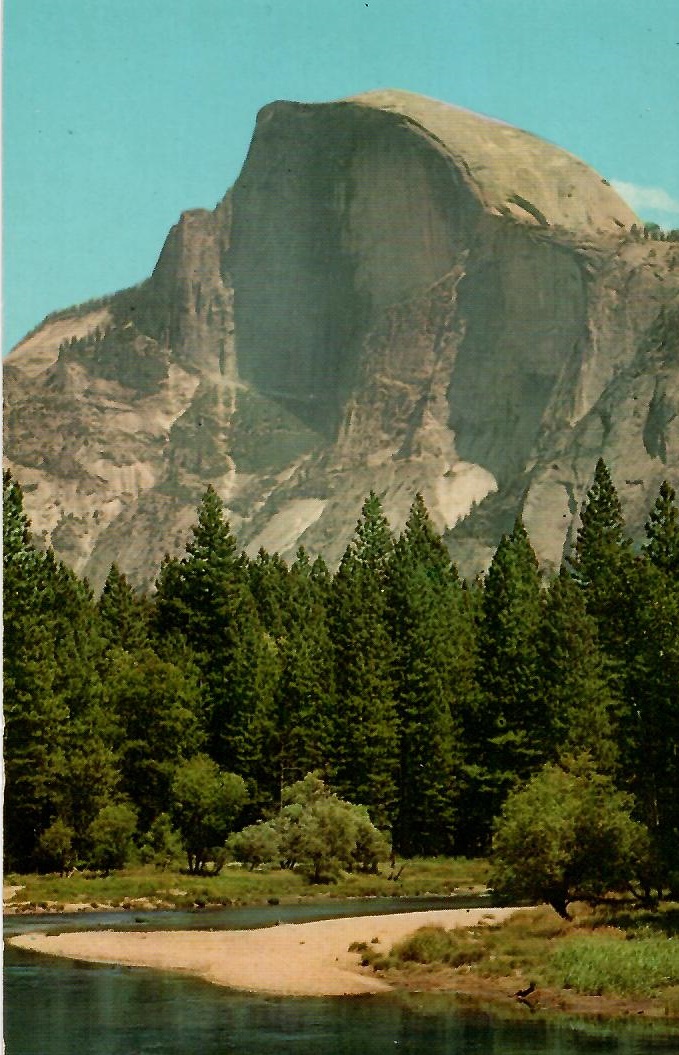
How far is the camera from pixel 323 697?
99.2 meters

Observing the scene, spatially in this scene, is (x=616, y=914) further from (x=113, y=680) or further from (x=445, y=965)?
(x=113, y=680)

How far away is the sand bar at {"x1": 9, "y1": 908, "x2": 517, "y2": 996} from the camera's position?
2072 inches

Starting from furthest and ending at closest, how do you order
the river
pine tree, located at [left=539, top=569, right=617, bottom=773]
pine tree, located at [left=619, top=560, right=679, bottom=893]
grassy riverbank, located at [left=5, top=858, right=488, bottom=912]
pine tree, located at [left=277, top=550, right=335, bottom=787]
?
pine tree, located at [left=277, top=550, right=335, bottom=787], pine tree, located at [left=539, top=569, right=617, bottom=773], grassy riverbank, located at [left=5, top=858, right=488, bottom=912], pine tree, located at [left=619, top=560, right=679, bottom=893], the river

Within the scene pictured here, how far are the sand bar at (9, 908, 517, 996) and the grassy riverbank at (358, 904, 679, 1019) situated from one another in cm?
142

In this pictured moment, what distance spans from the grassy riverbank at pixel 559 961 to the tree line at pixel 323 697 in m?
15.3

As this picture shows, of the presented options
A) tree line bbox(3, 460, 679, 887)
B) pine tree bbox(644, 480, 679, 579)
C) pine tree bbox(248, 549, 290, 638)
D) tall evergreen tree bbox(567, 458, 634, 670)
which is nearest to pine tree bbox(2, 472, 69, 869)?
tree line bbox(3, 460, 679, 887)

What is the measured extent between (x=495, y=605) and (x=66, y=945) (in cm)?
4631

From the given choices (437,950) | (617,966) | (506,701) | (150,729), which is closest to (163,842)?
(150,729)

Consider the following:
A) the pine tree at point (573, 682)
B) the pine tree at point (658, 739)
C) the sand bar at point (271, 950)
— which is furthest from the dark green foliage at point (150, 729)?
the pine tree at point (658, 739)

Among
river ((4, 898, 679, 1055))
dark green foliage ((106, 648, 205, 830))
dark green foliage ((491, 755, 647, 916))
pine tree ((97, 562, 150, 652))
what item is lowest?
river ((4, 898, 679, 1055))

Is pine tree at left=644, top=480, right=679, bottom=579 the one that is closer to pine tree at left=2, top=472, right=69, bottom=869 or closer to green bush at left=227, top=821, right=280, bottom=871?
green bush at left=227, top=821, right=280, bottom=871

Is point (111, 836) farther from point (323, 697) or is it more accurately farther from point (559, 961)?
point (559, 961)

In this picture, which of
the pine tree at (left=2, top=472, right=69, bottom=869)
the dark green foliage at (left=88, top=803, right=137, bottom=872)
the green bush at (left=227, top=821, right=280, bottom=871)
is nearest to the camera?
the pine tree at (left=2, top=472, right=69, bottom=869)

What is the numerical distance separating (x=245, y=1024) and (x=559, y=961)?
11283 mm
